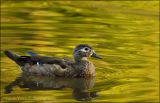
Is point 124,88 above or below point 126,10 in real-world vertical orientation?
below

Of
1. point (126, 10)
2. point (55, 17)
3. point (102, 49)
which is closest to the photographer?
point (102, 49)

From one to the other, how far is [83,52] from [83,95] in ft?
7.40

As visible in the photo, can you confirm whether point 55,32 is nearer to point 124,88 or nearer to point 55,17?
point 55,17

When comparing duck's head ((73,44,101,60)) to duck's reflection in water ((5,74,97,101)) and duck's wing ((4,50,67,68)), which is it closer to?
duck's wing ((4,50,67,68))

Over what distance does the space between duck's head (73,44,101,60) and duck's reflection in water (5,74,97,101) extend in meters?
0.66

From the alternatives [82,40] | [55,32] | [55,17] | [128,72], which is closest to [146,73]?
[128,72]

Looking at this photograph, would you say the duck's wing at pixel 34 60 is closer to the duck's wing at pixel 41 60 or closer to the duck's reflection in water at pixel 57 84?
the duck's wing at pixel 41 60

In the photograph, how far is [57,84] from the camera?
14.7 meters

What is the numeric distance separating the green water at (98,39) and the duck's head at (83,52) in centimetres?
36

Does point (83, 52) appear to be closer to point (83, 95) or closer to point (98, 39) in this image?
point (83, 95)

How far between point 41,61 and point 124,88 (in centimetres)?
204

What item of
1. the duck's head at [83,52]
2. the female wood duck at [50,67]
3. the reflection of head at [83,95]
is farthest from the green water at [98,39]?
the duck's head at [83,52]

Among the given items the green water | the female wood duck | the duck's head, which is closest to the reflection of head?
the green water

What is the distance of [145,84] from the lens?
1452cm
